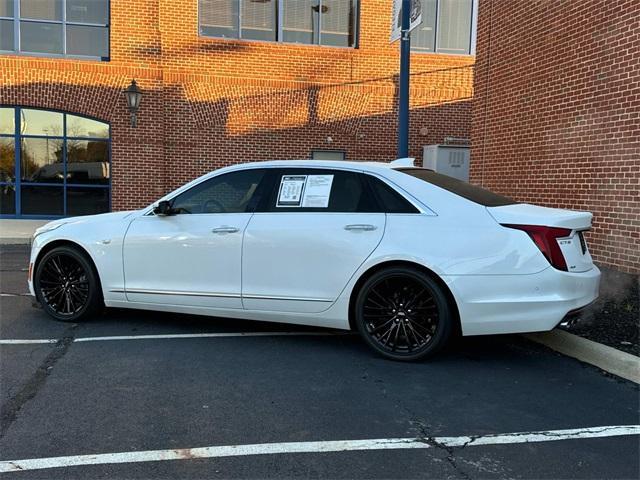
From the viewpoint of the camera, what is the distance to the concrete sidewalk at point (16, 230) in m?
12.1

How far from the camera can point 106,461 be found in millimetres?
2988

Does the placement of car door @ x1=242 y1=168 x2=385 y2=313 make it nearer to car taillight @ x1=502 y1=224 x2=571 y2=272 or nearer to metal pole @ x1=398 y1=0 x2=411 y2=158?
car taillight @ x1=502 y1=224 x2=571 y2=272

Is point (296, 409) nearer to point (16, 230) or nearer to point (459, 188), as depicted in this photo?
point (459, 188)

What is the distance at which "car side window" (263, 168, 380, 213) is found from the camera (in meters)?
4.84

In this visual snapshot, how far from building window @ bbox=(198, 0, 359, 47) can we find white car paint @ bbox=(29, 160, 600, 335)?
9851 millimetres

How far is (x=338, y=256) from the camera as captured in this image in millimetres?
4695

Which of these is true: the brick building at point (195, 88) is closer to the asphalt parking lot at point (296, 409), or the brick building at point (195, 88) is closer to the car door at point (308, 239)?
the asphalt parking lot at point (296, 409)

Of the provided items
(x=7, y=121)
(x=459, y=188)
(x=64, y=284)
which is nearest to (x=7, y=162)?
(x=7, y=121)

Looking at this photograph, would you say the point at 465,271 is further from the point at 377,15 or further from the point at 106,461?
the point at 377,15

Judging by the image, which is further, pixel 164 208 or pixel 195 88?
pixel 195 88

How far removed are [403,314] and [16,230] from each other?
11266 millimetres

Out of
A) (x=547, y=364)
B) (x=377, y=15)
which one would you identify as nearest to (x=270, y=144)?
(x=377, y=15)

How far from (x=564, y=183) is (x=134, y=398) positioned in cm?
651

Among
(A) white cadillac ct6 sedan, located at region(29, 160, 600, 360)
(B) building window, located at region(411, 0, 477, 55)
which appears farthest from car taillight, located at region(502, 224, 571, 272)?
(B) building window, located at region(411, 0, 477, 55)
